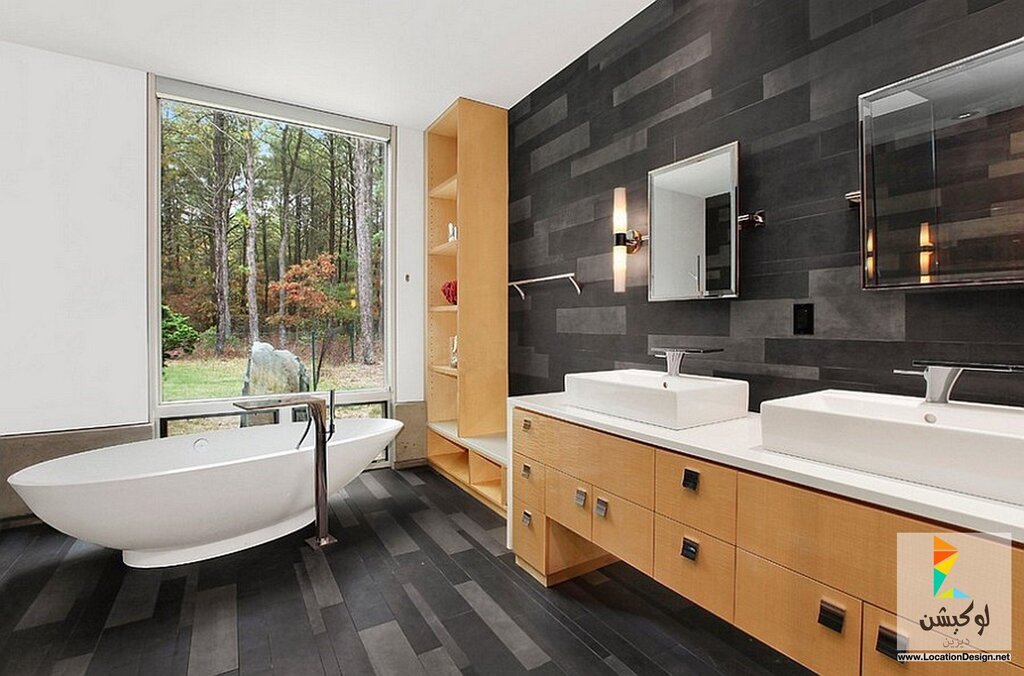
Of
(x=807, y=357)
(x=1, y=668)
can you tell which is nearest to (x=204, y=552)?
(x=1, y=668)

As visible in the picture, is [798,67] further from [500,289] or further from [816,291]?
[500,289]

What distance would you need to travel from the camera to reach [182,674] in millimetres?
1714

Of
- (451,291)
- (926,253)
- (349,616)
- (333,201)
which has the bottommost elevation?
(349,616)

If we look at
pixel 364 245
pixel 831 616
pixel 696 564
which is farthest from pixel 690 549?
pixel 364 245

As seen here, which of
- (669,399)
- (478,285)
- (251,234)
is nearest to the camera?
(669,399)

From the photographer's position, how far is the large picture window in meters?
3.36

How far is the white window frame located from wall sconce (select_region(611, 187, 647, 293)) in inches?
78.6

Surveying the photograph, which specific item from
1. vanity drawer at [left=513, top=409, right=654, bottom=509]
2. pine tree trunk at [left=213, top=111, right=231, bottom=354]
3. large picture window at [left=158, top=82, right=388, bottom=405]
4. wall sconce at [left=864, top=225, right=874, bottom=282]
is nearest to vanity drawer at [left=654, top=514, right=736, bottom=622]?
vanity drawer at [left=513, top=409, right=654, bottom=509]

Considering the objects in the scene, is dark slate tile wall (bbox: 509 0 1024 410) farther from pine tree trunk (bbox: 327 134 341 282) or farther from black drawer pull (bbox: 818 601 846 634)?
pine tree trunk (bbox: 327 134 341 282)

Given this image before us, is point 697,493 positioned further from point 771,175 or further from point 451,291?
point 451,291

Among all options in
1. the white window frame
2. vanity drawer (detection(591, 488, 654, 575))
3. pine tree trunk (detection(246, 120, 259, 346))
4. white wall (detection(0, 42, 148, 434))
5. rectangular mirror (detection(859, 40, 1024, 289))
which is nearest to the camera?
rectangular mirror (detection(859, 40, 1024, 289))

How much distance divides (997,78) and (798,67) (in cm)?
62

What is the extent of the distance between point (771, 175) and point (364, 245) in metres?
2.91

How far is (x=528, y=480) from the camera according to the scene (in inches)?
93.9
